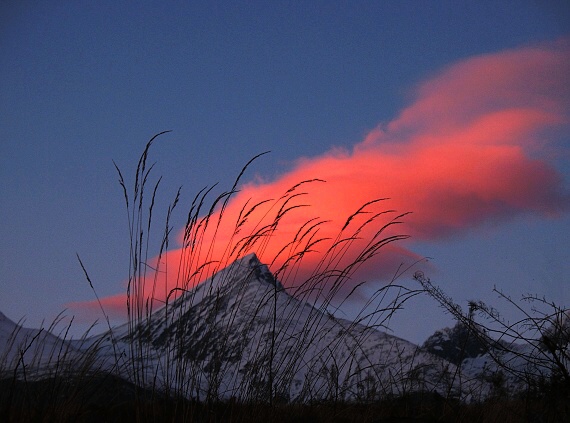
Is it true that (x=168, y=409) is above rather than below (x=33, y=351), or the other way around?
below

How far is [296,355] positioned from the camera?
3424mm

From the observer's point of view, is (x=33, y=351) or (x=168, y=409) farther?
(x=33, y=351)

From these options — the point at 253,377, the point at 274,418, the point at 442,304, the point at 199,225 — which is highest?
the point at 199,225

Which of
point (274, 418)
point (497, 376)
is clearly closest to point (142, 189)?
point (274, 418)

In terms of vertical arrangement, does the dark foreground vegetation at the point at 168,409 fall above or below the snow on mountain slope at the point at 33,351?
below

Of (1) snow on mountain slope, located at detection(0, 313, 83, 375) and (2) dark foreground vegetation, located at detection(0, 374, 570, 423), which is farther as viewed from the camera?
(1) snow on mountain slope, located at detection(0, 313, 83, 375)

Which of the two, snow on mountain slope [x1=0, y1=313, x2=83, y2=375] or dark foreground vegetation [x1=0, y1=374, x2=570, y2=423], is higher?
snow on mountain slope [x1=0, y1=313, x2=83, y2=375]

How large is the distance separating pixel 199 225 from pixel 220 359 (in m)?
0.78

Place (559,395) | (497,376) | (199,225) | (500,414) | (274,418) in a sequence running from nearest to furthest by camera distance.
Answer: (559,395), (274,418), (199,225), (500,414), (497,376)

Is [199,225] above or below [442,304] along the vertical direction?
above

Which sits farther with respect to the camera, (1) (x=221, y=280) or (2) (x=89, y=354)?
Result: (1) (x=221, y=280)

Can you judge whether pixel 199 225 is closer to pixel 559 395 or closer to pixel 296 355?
pixel 296 355

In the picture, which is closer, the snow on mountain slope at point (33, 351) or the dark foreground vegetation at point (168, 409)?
the dark foreground vegetation at point (168, 409)

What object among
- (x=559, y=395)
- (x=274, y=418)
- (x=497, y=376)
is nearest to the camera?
(x=559, y=395)
